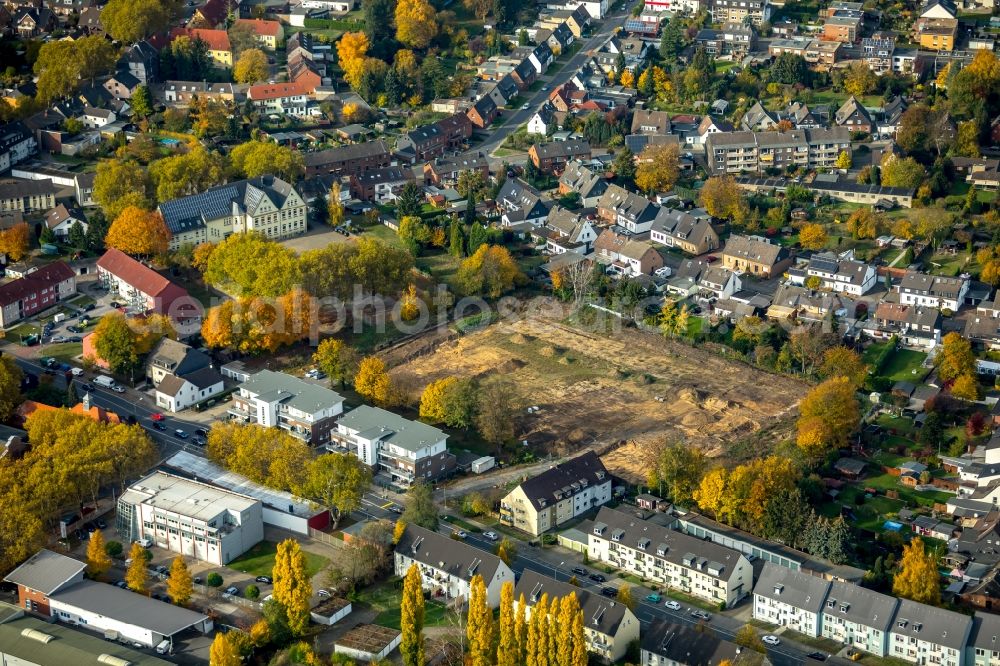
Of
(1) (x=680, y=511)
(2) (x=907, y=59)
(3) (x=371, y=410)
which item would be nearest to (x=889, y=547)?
(1) (x=680, y=511)

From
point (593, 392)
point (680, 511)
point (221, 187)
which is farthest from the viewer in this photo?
point (221, 187)

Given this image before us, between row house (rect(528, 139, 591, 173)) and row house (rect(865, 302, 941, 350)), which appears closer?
row house (rect(865, 302, 941, 350))

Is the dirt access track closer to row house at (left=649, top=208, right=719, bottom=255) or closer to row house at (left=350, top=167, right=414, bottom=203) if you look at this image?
row house at (left=649, top=208, right=719, bottom=255)

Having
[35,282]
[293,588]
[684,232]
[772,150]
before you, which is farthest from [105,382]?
[772,150]

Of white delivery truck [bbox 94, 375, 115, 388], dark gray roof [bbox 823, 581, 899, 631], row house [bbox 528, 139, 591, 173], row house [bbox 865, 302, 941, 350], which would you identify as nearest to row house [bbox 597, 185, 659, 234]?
row house [bbox 528, 139, 591, 173]

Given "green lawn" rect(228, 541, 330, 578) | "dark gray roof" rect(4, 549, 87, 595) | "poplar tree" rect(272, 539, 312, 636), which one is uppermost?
"poplar tree" rect(272, 539, 312, 636)

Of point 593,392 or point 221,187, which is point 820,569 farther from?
point 221,187

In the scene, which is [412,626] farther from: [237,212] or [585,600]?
[237,212]
